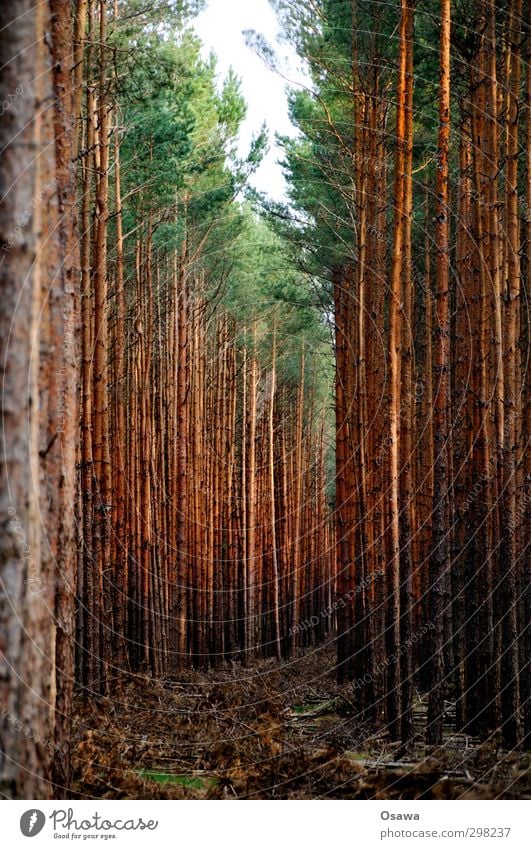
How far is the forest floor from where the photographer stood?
7.57 meters

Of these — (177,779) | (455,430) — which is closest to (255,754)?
(177,779)

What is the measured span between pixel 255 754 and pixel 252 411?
19.8 metres

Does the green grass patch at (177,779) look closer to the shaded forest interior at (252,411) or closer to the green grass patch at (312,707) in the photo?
the shaded forest interior at (252,411)

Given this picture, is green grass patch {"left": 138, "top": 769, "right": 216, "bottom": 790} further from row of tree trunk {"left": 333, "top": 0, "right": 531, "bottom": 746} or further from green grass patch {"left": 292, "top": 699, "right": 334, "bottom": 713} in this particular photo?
green grass patch {"left": 292, "top": 699, "right": 334, "bottom": 713}

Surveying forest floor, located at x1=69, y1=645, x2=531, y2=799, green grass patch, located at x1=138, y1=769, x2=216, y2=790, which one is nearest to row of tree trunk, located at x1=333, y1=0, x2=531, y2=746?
forest floor, located at x1=69, y1=645, x2=531, y2=799

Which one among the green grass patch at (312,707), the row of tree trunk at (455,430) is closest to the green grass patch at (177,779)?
the row of tree trunk at (455,430)

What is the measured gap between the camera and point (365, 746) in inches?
450

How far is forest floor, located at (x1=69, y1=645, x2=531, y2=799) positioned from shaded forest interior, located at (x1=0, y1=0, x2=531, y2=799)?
0.05 metres

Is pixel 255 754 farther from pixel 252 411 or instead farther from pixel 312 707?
pixel 252 411

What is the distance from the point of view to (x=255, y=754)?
9820 millimetres

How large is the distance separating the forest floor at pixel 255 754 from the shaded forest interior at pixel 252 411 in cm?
5

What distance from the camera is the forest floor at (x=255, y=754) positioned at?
7.57m

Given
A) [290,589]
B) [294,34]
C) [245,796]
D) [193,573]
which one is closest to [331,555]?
[290,589]
